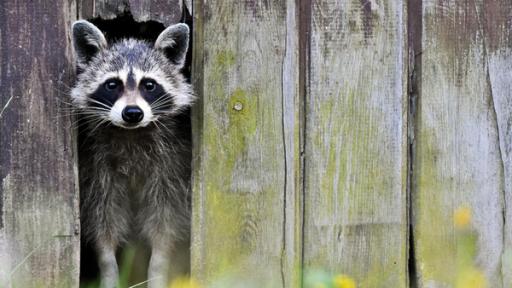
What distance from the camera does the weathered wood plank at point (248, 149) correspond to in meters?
4.53

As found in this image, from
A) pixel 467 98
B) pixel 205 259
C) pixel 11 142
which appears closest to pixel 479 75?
pixel 467 98

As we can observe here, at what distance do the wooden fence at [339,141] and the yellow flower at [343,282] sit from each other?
0.11 feet

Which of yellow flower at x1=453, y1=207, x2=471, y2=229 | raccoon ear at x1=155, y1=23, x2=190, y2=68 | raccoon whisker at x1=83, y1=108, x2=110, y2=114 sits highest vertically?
raccoon ear at x1=155, y1=23, x2=190, y2=68

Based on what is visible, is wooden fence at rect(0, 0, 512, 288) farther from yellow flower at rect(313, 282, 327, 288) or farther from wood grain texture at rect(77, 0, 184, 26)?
yellow flower at rect(313, 282, 327, 288)

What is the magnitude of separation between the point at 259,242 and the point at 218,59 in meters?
1.00

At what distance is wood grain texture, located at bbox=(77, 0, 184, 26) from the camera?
4.55 m

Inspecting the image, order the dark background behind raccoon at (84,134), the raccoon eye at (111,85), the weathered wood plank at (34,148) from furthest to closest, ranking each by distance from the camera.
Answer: the dark background behind raccoon at (84,134), the raccoon eye at (111,85), the weathered wood plank at (34,148)

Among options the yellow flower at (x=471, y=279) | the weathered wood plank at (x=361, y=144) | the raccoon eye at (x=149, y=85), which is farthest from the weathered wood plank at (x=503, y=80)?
the raccoon eye at (x=149, y=85)

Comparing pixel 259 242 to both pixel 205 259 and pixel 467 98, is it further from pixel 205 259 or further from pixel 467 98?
pixel 467 98

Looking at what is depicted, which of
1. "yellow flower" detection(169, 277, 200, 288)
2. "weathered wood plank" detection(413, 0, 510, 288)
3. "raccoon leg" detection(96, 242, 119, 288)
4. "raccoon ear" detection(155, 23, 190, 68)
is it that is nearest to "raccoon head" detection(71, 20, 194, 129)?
"raccoon ear" detection(155, 23, 190, 68)

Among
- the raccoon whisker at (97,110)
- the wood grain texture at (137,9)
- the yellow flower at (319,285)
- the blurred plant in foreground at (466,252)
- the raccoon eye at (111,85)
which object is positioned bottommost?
the yellow flower at (319,285)

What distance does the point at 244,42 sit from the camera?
14.9 feet

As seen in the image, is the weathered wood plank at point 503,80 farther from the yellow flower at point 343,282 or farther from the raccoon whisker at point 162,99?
the raccoon whisker at point 162,99

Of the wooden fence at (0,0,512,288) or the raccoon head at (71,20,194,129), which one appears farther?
the raccoon head at (71,20,194,129)
